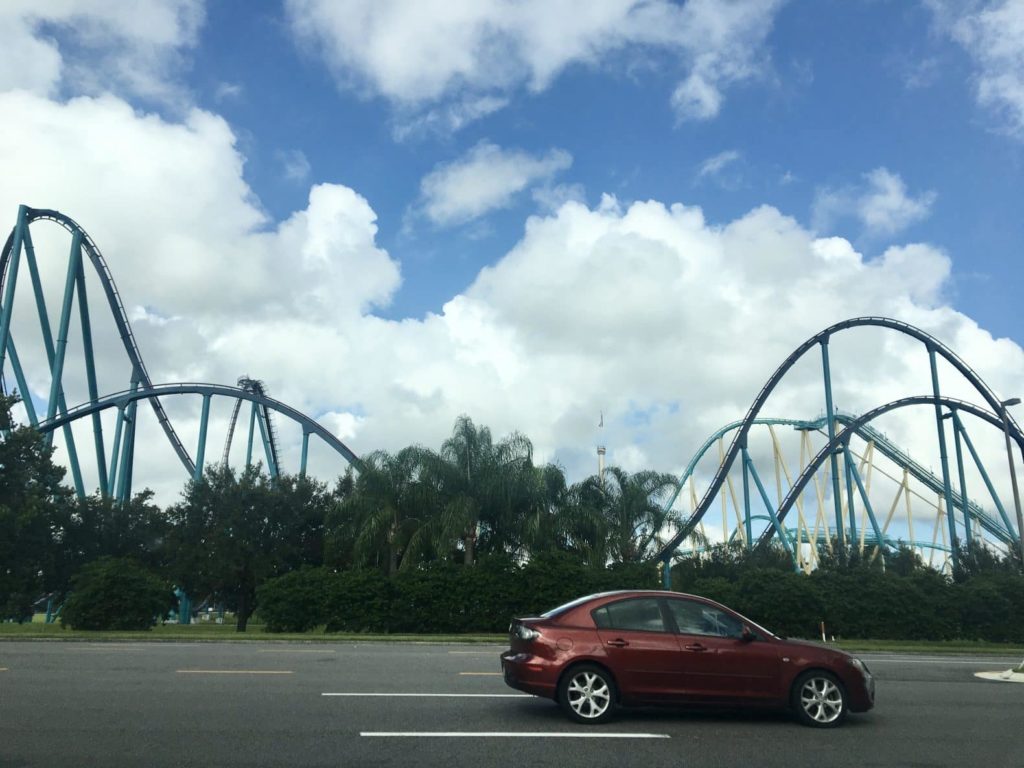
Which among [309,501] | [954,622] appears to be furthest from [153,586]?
[954,622]

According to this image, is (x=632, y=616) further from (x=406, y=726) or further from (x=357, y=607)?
(x=357, y=607)

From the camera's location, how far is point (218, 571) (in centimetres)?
3838

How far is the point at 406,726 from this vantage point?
27.1 feet

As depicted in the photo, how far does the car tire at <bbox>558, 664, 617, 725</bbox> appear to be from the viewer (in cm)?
856

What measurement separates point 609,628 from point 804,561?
156 feet

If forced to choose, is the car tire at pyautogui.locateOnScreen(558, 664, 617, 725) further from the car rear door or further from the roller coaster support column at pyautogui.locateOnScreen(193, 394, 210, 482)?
the roller coaster support column at pyautogui.locateOnScreen(193, 394, 210, 482)

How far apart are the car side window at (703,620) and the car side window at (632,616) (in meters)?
0.18

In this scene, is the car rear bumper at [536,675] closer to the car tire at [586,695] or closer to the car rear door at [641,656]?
the car tire at [586,695]

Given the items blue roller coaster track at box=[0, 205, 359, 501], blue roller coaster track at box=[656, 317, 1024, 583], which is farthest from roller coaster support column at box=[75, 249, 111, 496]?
blue roller coaster track at box=[656, 317, 1024, 583]

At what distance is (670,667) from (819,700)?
5.00ft

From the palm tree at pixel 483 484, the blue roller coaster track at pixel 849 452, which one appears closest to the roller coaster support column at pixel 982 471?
the blue roller coaster track at pixel 849 452

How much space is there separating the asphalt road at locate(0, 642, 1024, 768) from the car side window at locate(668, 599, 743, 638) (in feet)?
2.95

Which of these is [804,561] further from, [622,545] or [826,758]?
[826,758]

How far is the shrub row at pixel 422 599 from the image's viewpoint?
27500 mm
